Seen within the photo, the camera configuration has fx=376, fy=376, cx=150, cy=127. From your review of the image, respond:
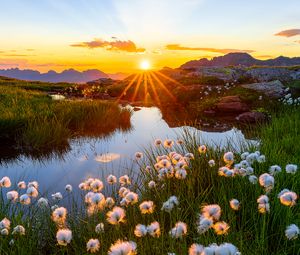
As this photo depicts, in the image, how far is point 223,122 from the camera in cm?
1836

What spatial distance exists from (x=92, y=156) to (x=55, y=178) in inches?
92.3

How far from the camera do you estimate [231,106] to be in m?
21.3

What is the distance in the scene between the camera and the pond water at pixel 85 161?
30.2 feet

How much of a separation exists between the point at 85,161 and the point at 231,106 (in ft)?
40.8

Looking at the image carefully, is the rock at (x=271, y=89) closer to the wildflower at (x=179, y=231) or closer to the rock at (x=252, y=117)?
the rock at (x=252, y=117)

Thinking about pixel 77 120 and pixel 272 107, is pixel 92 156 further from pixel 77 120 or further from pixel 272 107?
pixel 272 107

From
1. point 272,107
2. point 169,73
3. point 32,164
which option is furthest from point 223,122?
point 169,73

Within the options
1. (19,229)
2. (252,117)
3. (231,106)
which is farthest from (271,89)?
(19,229)

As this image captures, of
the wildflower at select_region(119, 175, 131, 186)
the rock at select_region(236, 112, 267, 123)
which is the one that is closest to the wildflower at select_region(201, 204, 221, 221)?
the wildflower at select_region(119, 175, 131, 186)

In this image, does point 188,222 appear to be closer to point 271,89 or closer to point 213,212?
point 213,212

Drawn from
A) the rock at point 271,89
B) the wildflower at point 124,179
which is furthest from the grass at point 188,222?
the rock at point 271,89

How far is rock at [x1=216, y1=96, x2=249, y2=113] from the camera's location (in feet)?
69.3

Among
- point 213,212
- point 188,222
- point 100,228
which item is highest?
point 213,212

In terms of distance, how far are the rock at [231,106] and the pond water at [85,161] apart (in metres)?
6.29
